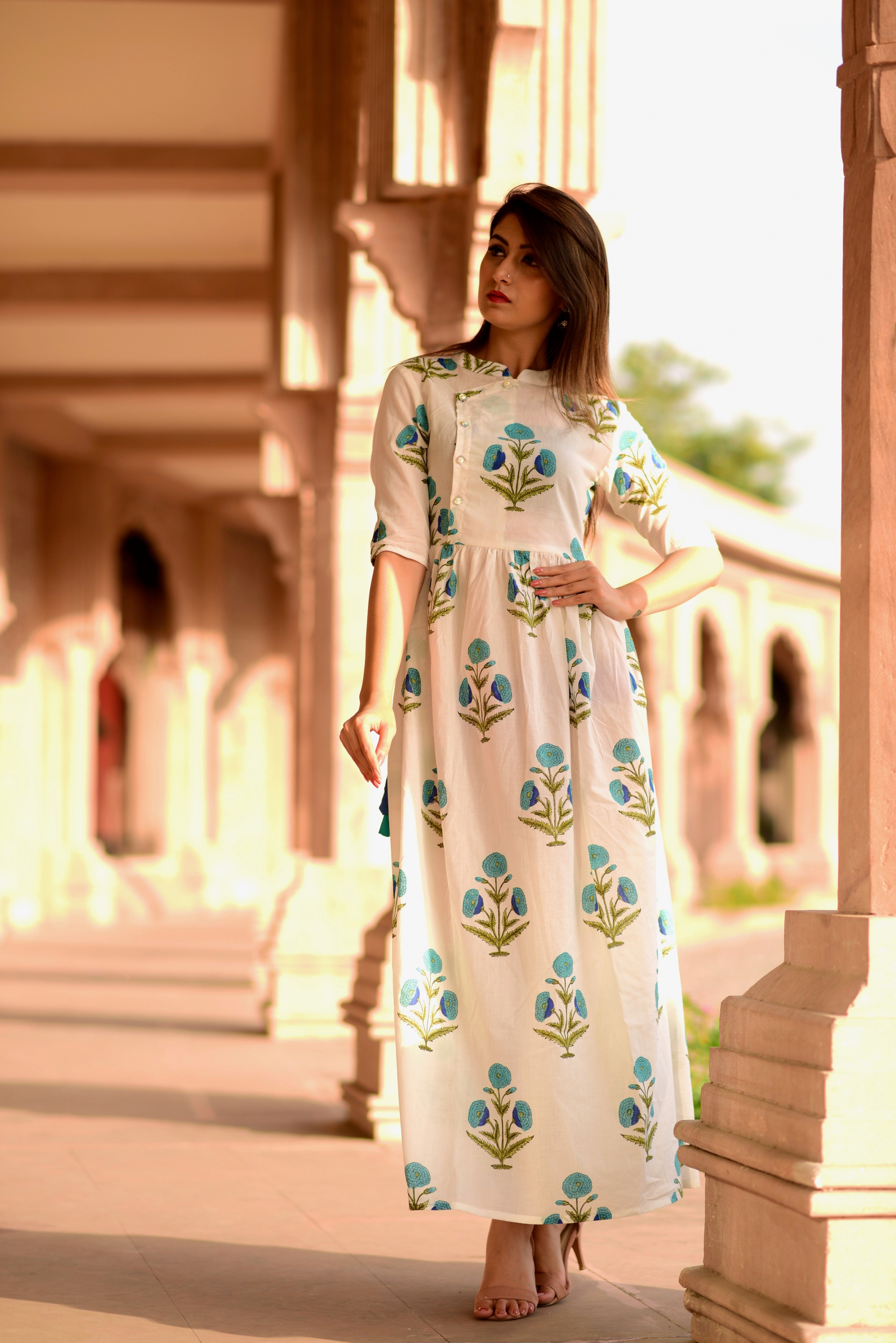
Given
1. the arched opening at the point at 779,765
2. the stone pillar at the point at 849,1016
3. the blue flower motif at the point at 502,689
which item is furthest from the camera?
the arched opening at the point at 779,765

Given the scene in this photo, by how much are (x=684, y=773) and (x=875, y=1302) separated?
21.0 meters

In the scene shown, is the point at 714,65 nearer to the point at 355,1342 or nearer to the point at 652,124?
the point at 652,124

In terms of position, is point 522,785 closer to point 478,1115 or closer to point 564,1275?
point 478,1115

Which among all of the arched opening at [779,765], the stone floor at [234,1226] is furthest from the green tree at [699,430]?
the stone floor at [234,1226]

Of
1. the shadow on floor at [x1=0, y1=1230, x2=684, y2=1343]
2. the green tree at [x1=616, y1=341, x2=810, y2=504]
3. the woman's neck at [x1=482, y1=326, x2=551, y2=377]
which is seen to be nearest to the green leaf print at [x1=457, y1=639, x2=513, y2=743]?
the woman's neck at [x1=482, y1=326, x2=551, y2=377]

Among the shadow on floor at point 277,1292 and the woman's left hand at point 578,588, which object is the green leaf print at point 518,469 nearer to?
the woman's left hand at point 578,588

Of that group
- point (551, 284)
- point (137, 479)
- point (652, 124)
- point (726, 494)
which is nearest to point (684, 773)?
point (726, 494)

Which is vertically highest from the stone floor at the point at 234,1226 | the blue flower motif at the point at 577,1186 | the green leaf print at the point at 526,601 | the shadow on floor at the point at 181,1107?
the green leaf print at the point at 526,601

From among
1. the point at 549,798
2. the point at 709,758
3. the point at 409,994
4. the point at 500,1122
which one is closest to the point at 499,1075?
the point at 500,1122

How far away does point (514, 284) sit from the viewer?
2619mm

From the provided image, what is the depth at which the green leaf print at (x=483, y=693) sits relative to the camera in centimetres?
250

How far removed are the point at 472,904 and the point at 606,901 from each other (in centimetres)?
20

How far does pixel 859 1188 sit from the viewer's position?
6.14ft

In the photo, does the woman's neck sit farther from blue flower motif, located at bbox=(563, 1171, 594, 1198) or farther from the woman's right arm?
blue flower motif, located at bbox=(563, 1171, 594, 1198)
